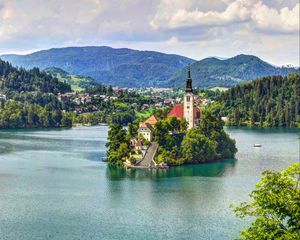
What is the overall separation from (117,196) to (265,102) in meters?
120

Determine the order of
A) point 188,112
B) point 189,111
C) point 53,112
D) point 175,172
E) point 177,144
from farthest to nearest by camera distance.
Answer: point 53,112 < point 188,112 < point 189,111 < point 177,144 < point 175,172

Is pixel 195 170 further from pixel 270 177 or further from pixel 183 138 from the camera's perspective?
pixel 270 177

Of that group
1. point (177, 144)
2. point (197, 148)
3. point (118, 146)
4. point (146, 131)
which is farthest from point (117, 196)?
point (146, 131)

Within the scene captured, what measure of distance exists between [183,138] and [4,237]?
41987 mm

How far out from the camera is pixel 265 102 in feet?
549

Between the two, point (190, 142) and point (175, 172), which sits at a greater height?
point (190, 142)

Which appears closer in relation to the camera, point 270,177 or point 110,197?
point 270,177

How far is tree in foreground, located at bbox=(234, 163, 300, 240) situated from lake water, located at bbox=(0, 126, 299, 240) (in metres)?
17.8

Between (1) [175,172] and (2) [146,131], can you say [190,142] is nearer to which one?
(1) [175,172]

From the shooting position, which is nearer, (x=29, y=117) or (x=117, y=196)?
(x=117, y=196)

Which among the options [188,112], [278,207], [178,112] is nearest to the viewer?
[278,207]

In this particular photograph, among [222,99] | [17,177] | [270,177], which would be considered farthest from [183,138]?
[222,99]

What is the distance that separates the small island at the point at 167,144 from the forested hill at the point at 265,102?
75900mm

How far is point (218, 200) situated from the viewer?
51562 millimetres
